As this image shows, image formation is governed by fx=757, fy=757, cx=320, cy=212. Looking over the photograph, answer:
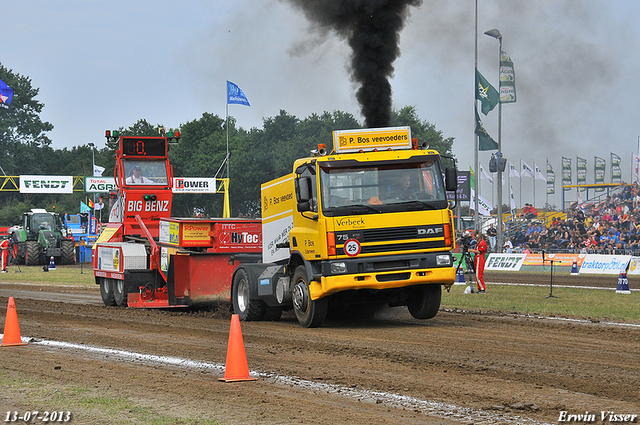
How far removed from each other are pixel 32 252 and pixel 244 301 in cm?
3028

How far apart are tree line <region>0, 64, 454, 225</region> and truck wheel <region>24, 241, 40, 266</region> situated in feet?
62.6

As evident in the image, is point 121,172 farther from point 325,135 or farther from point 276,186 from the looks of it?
point 325,135

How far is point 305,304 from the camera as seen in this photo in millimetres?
12891

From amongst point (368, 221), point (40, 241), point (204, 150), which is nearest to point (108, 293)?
point (368, 221)

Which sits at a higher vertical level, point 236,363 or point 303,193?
point 303,193

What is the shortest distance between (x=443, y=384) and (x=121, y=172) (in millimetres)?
13435

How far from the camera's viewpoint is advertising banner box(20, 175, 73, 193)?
58.4 m

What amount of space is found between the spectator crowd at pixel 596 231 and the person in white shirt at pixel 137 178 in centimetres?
2379

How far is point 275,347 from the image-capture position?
10.5 m

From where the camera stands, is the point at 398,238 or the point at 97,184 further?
the point at 97,184

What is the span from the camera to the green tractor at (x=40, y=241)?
135 feet

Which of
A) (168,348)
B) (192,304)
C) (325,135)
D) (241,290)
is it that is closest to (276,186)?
(241,290)

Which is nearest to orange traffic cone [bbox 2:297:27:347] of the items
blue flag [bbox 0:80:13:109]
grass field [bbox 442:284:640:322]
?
grass field [bbox 442:284:640:322]

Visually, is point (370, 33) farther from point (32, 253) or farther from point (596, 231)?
point (32, 253)
